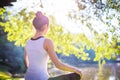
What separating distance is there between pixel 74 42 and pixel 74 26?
18 cm

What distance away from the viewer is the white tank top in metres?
1.90

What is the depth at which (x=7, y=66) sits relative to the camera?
9.46 feet

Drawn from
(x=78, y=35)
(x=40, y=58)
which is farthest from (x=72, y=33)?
(x=40, y=58)

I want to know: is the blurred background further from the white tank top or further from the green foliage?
the white tank top

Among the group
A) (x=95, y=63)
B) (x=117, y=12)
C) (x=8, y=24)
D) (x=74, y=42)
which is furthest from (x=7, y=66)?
(x=117, y=12)

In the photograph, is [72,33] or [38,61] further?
[72,33]

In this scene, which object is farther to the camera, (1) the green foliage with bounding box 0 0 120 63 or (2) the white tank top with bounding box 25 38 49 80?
(1) the green foliage with bounding box 0 0 120 63

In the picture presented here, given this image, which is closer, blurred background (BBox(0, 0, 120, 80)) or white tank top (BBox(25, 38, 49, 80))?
white tank top (BBox(25, 38, 49, 80))

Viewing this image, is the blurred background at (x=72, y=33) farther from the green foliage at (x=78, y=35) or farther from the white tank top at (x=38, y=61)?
the white tank top at (x=38, y=61)

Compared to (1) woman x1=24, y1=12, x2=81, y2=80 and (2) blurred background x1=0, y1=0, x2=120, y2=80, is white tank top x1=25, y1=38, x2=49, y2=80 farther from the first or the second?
(2) blurred background x1=0, y1=0, x2=120, y2=80

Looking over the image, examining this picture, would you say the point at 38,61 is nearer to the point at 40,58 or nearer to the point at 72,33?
the point at 40,58

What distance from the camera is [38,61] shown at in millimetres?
1900

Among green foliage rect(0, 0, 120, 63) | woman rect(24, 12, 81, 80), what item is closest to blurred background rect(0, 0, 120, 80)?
green foliage rect(0, 0, 120, 63)

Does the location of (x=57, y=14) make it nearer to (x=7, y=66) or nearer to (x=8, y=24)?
(x=8, y=24)
